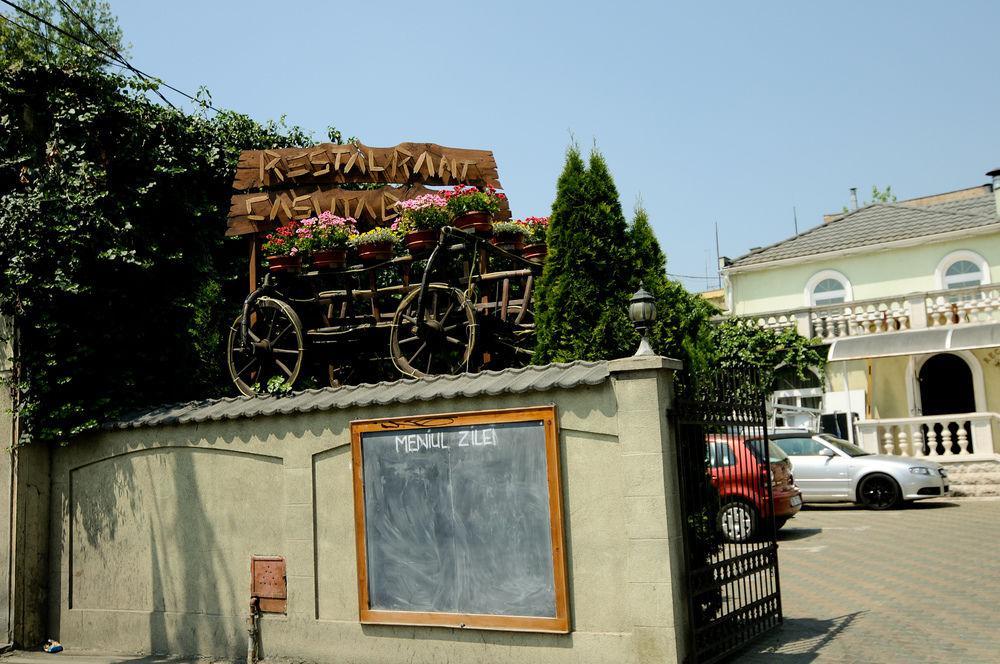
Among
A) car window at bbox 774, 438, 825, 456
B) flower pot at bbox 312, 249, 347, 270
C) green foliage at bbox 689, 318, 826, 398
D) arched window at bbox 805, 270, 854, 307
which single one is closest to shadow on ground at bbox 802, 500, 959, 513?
car window at bbox 774, 438, 825, 456

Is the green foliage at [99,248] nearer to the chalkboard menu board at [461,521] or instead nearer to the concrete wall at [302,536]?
the concrete wall at [302,536]

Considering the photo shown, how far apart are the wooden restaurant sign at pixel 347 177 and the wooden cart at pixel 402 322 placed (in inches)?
55.0

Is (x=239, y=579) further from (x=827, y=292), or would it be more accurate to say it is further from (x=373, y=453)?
(x=827, y=292)

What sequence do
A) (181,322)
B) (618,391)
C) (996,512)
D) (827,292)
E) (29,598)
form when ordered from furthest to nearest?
(827,292) < (996,512) < (181,322) < (29,598) < (618,391)

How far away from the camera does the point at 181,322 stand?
38.5 feet

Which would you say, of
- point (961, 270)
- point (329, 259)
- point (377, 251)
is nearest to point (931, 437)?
point (961, 270)

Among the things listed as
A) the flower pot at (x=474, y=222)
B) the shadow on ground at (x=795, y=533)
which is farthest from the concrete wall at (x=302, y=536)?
the shadow on ground at (x=795, y=533)

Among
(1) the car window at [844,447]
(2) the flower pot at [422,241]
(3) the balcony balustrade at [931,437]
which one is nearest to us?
(2) the flower pot at [422,241]

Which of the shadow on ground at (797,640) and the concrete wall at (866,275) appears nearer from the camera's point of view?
the shadow on ground at (797,640)

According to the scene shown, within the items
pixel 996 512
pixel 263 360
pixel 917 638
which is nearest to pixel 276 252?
pixel 263 360

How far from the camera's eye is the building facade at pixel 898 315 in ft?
69.4

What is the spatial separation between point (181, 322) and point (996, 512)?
46.2 feet

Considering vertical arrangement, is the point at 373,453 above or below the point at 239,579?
above

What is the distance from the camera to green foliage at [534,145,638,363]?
8133 millimetres
